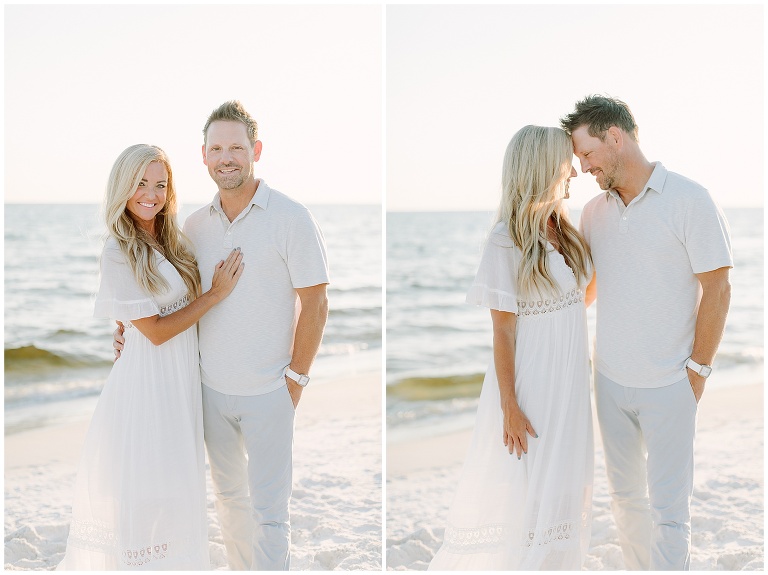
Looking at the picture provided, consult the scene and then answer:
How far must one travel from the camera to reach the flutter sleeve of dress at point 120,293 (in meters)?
3.24

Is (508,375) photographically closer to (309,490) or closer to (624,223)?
(624,223)

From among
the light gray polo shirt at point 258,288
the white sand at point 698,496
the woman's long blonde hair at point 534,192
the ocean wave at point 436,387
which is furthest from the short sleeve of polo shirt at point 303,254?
the ocean wave at point 436,387

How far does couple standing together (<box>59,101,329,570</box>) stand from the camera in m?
3.33

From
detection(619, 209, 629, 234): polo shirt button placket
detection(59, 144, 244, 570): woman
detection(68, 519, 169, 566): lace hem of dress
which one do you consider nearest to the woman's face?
detection(59, 144, 244, 570): woman

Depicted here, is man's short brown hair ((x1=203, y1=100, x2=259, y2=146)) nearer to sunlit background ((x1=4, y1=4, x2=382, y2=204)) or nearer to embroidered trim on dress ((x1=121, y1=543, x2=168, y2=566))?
embroidered trim on dress ((x1=121, y1=543, x2=168, y2=566))

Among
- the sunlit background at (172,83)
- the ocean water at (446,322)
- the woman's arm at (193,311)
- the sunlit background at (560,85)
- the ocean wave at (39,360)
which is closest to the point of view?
the woman's arm at (193,311)

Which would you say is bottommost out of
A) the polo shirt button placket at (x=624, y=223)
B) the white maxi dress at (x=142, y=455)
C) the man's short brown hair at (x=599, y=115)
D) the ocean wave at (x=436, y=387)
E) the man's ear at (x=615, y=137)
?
the ocean wave at (x=436, y=387)

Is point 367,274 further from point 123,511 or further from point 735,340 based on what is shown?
point 123,511

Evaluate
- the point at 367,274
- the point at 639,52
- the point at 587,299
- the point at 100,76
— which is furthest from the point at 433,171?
the point at 587,299

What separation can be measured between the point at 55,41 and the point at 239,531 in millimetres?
14803

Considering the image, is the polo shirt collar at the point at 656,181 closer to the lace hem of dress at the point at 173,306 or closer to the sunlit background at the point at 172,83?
the lace hem of dress at the point at 173,306

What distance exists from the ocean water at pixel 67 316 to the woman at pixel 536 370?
3836mm

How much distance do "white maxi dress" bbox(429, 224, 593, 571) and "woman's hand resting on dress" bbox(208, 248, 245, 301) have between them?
3.39 feet

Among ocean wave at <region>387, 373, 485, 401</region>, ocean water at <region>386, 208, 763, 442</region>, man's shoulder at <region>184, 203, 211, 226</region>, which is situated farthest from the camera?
ocean wave at <region>387, 373, 485, 401</region>
